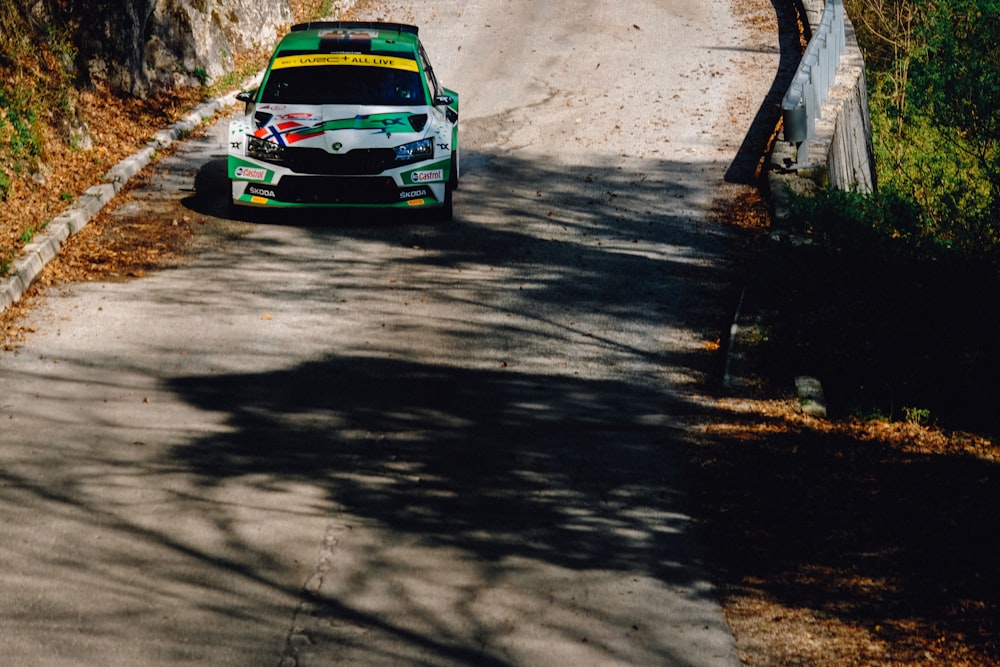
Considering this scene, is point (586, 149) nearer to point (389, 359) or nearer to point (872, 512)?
point (389, 359)

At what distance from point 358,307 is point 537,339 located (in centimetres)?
173

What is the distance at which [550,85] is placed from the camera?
2103 centimetres

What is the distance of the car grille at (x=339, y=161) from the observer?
12781 mm

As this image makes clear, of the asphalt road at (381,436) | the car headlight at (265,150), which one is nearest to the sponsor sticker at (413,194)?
the asphalt road at (381,436)

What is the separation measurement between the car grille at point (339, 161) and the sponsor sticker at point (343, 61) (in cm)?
145

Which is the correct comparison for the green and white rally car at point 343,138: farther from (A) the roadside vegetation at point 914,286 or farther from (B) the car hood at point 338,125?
(A) the roadside vegetation at point 914,286

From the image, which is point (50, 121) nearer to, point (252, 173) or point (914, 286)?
point (252, 173)

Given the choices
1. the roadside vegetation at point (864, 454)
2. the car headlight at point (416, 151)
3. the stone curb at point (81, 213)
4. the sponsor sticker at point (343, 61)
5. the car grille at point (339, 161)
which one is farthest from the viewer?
the sponsor sticker at point (343, 61)

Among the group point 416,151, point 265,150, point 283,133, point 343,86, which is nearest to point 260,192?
point 265,150

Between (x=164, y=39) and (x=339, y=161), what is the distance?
7790mm

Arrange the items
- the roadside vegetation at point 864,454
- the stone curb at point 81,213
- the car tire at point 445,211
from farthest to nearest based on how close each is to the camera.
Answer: the car tire at point 445,211, the stone curb at point 81,213, the roadside vegetation at point 864,454

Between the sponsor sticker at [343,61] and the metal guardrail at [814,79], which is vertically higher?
the sponsor sticker at [343,61]

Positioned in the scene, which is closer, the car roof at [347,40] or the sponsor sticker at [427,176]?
the sponsor sticker at [427,176]

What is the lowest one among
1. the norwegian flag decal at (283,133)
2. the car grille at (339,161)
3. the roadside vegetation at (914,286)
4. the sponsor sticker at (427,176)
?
the roadside vegetation at (914,286)
